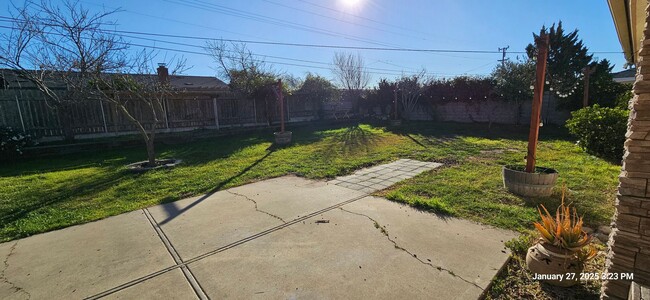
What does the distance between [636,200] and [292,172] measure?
470 centimetres

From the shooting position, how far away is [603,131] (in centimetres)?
567

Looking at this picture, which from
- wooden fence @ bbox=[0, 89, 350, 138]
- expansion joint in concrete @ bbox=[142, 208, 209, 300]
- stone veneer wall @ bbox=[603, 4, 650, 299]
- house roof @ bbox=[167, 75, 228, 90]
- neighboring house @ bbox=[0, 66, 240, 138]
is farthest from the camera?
house roof @ bbox=[167, 75, 228, 90]

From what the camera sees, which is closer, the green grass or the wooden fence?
the green grass

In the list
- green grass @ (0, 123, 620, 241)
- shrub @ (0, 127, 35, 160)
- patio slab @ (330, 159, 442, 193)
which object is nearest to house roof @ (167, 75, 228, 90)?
green grass @ (0, 123, 620, 241)

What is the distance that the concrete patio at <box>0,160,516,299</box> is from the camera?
197 cm

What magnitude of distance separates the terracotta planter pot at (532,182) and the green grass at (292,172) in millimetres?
138

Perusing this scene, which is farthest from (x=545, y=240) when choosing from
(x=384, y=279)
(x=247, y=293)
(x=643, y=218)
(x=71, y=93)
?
(x=71, y=93)

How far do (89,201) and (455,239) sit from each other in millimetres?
4955

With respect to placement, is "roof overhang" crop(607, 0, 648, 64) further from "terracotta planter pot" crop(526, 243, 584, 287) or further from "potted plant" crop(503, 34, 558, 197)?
"terracotta planter pot" crop(526, 243, 584, 287)

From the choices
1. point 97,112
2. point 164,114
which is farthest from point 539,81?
point 97,112

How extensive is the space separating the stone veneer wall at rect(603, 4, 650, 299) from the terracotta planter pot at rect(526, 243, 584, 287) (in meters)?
0.20

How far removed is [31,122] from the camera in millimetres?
8141

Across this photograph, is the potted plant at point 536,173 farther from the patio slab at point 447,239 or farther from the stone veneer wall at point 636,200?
the stone veneer wall at point 636,200

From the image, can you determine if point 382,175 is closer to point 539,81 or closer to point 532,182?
point 532,182
